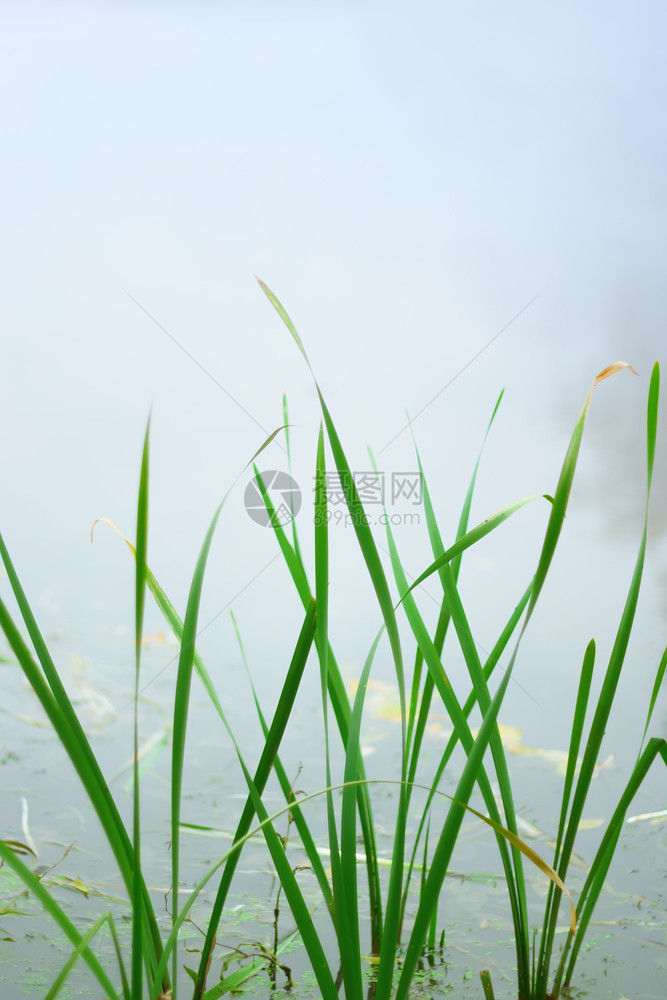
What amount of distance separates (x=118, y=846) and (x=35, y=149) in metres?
1.58

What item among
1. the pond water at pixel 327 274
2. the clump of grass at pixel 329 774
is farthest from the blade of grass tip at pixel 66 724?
the pond water at pixel 327 274

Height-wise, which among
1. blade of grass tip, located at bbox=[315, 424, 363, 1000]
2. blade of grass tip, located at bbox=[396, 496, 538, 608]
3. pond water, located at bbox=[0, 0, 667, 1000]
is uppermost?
pond water, located at bbox=[0, 0, 667, 1000]

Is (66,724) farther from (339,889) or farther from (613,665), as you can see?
(613,665)

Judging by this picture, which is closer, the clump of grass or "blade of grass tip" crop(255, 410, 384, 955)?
the clump of grass

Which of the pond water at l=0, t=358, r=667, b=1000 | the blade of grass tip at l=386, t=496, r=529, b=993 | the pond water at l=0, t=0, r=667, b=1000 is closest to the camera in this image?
the blade of grass tip at l=386, t=496, r=529, b=993

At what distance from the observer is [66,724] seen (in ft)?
1.04

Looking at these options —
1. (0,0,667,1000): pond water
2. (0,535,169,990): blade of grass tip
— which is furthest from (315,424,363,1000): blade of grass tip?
(0,0,667,1000): pond water

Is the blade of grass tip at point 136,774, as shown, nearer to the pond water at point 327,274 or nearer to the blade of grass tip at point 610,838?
the blade of grass tip at point 610,838

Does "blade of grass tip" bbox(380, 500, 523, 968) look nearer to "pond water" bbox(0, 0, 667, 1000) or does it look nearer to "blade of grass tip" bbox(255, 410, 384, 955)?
"blade of grass tip" bbox(255, 410, 384, 955)

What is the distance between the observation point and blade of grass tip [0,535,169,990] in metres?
0.31

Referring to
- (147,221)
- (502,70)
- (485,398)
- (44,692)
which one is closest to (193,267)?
(147,221)

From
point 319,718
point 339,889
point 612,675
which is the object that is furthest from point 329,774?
point 319,718

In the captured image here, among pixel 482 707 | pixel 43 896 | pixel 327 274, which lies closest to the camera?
pixel 43 896

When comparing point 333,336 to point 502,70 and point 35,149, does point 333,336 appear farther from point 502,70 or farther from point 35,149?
point 35,149
